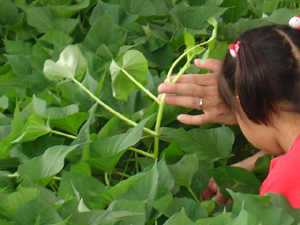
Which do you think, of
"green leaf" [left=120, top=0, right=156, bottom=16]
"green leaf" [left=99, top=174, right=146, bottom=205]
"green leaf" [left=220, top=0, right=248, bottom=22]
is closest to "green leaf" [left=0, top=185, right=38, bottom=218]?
"green leaf" [left=99, top=174, right=146, bottom=205]

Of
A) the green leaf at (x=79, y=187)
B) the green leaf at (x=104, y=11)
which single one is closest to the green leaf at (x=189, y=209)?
the green leaf at (x=79, y=187)

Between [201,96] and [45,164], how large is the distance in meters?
0.45

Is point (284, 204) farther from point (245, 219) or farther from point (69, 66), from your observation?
point (69, 66)

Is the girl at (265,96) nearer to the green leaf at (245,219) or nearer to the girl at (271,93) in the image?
the girl at (271,93)

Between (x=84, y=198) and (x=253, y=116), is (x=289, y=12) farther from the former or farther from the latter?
(x=84, y=198)

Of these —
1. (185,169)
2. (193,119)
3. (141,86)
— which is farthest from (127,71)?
(185,169)

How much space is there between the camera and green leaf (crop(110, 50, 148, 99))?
878 mm

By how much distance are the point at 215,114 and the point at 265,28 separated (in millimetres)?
220

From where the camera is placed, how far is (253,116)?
3.02 feet

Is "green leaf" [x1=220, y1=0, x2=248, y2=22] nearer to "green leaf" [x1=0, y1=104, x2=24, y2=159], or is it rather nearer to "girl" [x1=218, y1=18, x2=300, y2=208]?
"girl" [x1=218, y1=18, x2=300, y2=208]

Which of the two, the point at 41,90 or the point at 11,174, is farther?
the point at 41,90

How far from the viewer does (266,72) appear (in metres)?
0.86

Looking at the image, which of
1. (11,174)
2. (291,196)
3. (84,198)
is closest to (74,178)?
(84,198)

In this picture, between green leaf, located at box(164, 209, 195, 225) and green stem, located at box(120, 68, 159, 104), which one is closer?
green leaf, located at box(164, 209, 195, 225)
